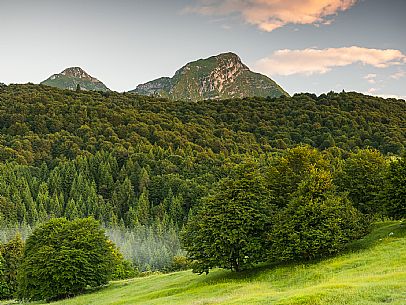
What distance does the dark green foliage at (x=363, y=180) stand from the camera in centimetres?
6322

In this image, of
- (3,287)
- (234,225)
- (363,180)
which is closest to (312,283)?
(234,225)

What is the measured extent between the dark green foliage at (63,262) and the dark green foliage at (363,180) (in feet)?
121

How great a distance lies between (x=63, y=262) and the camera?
216ft

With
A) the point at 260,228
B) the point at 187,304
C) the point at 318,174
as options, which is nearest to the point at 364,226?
the point at 318,174

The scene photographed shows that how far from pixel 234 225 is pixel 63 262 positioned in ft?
93.1

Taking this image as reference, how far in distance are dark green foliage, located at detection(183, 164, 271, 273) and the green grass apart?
2193 mm

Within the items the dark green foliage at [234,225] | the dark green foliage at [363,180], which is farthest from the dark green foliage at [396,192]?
the dark green foliage at [234,225]

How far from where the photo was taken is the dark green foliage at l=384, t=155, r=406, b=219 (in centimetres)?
5319

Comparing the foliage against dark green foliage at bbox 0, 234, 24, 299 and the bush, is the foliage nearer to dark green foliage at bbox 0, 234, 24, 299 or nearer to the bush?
dark green foliage at bbox 0, 234, 24, 299

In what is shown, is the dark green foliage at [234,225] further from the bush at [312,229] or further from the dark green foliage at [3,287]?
the dark green foliage at [3,287]

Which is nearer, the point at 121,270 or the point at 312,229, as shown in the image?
the point at 312,229

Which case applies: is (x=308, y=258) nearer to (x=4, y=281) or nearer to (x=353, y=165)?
(x=353, y=165)

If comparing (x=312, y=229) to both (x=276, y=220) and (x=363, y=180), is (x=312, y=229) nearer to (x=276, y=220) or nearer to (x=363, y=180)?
(x=276, y=220)

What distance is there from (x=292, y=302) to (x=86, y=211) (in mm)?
161967
